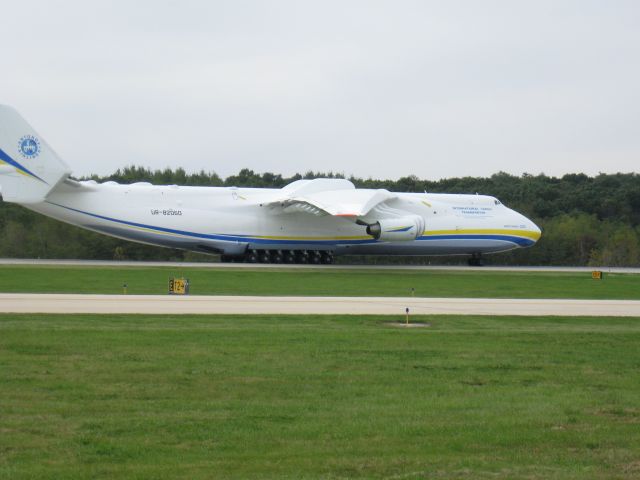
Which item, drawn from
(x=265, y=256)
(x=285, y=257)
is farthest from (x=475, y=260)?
(x=265, y=256)

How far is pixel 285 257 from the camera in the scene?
4509cm

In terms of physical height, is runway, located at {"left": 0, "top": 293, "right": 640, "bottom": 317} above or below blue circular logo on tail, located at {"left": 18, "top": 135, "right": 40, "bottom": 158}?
below

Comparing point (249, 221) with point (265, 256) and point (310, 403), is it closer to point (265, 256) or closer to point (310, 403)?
point (265, 256)

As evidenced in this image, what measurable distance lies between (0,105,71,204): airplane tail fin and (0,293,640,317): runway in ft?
54.7

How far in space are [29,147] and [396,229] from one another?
15638mm

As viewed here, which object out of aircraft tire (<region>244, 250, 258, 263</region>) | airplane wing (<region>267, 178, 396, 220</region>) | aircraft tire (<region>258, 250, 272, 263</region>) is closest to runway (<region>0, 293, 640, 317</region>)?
airplane wing (<region>267, 178, 396, 220</region>)

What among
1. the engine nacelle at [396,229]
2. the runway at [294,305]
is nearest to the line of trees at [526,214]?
the engine nacelle at [396,229]

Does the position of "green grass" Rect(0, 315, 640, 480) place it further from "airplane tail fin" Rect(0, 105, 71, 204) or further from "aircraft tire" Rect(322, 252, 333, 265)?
"aircraft tire" Rect(322, 252, 333, 265)

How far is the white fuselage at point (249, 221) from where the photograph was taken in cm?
4071

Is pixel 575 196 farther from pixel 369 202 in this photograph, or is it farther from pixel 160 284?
pixel 160 284

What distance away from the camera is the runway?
1961cm

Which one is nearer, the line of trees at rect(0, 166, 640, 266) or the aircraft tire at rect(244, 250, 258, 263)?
the aircraft tire at rect(244, 250, 258, 263)

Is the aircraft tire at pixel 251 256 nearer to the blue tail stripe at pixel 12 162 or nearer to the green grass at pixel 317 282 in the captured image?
the green grass at pixel 317 282

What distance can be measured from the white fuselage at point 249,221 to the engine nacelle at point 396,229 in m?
3.19
